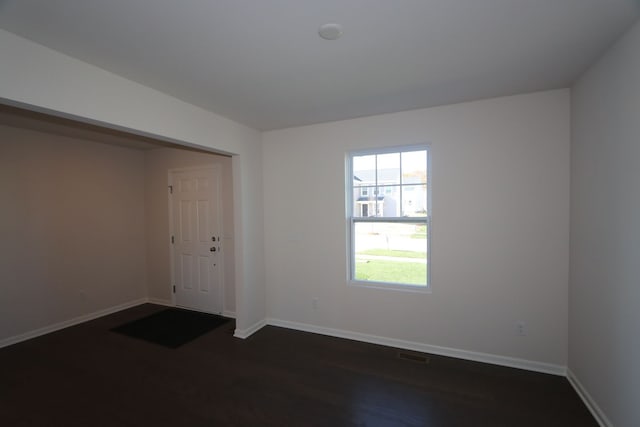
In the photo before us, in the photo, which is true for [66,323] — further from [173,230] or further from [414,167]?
[414,167]

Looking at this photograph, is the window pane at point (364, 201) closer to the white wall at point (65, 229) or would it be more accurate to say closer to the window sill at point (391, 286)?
the window sill at point (391, 286)

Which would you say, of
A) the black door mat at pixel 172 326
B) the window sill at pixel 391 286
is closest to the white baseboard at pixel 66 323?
the black door mat at pixel 172 326

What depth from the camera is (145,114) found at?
2398 millimetres

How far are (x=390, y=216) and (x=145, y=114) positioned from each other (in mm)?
2651

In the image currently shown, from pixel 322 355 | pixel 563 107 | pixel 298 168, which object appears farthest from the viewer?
pixel 298 168

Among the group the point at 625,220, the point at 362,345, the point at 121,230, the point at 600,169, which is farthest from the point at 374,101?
the point at 121,230

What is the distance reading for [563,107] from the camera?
2.53m

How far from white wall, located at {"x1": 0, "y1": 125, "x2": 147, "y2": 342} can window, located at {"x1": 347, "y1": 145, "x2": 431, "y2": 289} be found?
3754 millimetres

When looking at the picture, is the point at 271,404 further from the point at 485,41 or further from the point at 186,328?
the point at 485,41

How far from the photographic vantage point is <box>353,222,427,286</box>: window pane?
3186 millimetres

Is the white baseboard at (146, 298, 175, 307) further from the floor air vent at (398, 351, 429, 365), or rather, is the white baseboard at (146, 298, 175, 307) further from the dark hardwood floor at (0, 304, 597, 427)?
the floor air vent at (398, 351, 429, 365)

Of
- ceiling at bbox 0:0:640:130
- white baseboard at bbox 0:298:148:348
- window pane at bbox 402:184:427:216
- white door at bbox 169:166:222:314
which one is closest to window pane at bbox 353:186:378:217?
window pane at bbox 402:184:427:216

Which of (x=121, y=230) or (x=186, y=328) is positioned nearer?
(x=186, y=328)

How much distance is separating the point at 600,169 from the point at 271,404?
3.09m
